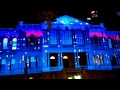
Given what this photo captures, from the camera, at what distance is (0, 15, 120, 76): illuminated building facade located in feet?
102

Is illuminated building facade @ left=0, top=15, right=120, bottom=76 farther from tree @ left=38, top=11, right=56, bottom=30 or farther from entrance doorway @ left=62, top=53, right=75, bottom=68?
tree @ left=38, top=11, right=56, bottom=30

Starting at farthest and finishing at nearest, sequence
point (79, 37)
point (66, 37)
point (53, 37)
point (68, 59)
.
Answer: point (68, 59) < point (79, 37) < point (66, 37) < point (53, 37)

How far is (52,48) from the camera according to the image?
3152cm

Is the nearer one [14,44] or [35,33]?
[14,44]

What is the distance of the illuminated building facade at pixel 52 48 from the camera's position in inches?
1222

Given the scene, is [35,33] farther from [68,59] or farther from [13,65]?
[68,59]

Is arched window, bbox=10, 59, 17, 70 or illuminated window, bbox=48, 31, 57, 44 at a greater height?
illuminated window, bbox=48, 31, 57, 44

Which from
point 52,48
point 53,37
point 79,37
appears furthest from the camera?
point 79,37

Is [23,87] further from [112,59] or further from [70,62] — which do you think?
[112,59]

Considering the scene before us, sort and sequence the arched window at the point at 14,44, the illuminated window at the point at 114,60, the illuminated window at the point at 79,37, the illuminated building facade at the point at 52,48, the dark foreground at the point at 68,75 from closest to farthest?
the dark foreground at the point at 68,75, the illuminated building facade at the point at 52,48, the arched window at the point at 14,44, the illuminated window at the point at 79,37, the illuminated window at the point at 114,60

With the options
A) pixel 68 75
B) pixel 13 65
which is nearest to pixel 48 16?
pixel 13 65

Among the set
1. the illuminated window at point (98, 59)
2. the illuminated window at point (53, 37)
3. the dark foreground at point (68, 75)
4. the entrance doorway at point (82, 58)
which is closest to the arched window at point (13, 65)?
the dark foreground at point (68, 75)

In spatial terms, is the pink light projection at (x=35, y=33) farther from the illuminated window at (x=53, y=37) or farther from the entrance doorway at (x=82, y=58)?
the entrance doorway at (x=82, y=58)

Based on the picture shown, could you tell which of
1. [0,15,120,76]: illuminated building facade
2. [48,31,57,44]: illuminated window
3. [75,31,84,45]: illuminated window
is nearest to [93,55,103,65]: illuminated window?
[0,15,120,76]: illuminated building facade
